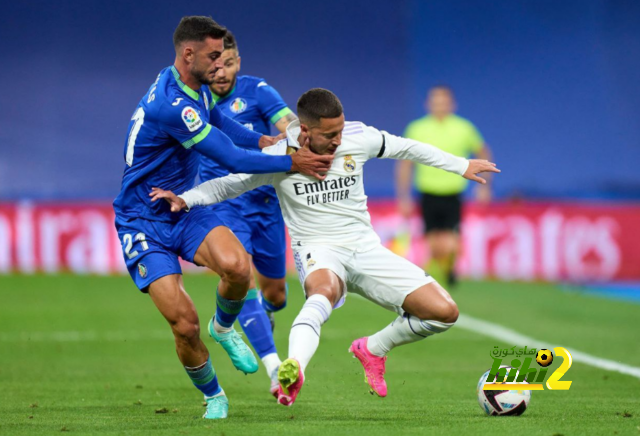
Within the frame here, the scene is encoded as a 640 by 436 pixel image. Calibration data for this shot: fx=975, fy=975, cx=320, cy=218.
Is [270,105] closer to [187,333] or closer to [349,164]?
[349,164]

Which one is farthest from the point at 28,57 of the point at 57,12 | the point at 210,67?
the point at 210,67

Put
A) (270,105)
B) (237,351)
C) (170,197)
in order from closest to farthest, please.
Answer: (170,197) → (237,351) → (270,105)

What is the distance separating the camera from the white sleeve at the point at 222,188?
19.5 ft

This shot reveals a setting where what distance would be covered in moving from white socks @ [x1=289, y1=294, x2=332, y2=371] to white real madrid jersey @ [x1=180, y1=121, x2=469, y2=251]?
1.89ft

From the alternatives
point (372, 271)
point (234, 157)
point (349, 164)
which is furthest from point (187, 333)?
point (349, 164)

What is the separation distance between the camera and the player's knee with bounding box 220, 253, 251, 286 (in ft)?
18.7

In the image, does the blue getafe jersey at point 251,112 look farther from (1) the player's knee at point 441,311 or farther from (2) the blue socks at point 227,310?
(1) the player's knee at point 441,311

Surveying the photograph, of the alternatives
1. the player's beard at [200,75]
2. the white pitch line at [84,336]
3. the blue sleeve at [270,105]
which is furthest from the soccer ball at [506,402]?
the white pitch line at [84,336]

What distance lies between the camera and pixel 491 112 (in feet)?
69.3

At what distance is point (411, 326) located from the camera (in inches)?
238

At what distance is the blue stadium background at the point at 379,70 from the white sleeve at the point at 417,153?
13.9 metres

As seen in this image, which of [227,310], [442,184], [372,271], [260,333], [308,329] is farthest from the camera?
[442,184]

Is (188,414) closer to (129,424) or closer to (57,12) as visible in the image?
(129,424)

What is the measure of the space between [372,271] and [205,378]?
1.20m
